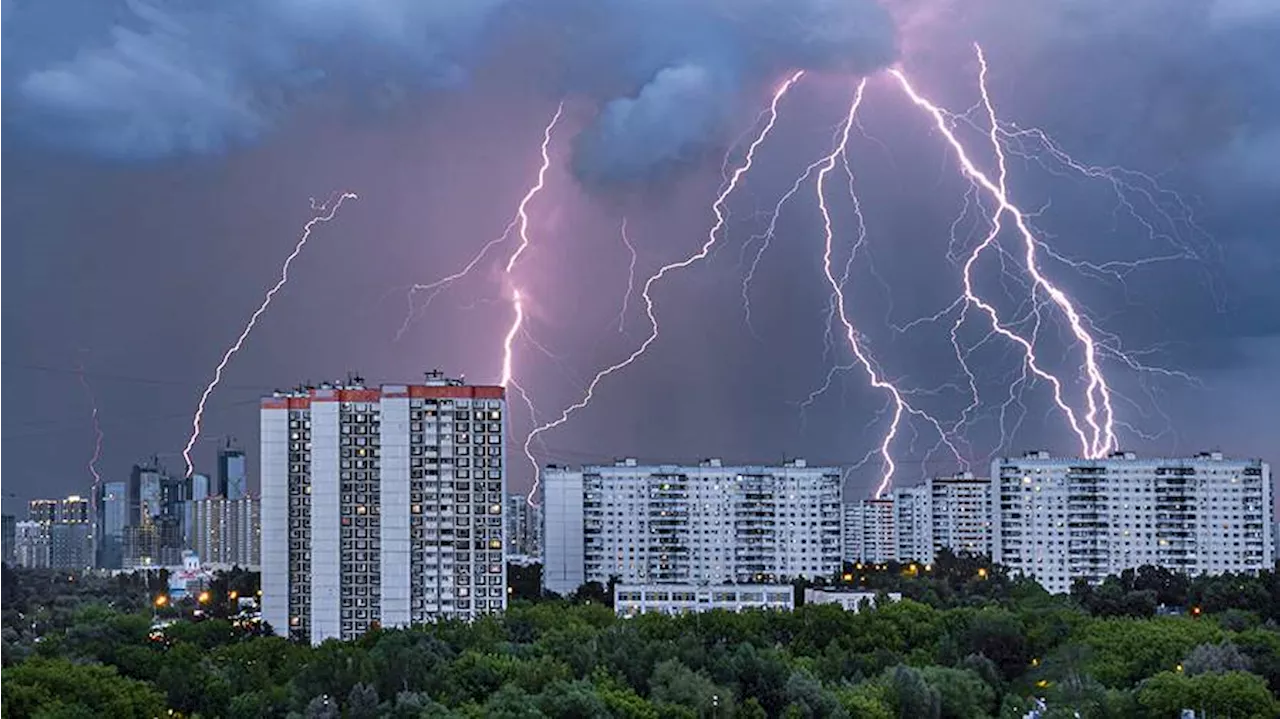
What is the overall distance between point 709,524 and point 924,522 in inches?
523

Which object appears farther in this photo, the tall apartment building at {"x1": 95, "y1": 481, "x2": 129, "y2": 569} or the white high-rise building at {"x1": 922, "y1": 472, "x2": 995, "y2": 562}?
the tall apartment building at {"x1": 95, "y1": 481, "x2": 129, "y2": 569}

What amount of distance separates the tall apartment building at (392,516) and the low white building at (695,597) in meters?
4.17

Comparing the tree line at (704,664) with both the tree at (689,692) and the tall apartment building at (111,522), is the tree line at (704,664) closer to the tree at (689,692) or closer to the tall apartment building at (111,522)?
the tree at (689,692)

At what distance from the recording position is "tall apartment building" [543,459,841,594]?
36.3 meters

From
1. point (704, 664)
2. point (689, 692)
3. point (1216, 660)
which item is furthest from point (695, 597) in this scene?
point (1216, 660)

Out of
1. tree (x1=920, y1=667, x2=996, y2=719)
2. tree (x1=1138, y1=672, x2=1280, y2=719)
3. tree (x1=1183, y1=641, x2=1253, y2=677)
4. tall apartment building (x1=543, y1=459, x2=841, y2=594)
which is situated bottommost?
tree (x1=920, y1=667, x2=996, y2=719)

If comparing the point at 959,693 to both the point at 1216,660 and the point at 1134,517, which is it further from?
the point at 1134,517

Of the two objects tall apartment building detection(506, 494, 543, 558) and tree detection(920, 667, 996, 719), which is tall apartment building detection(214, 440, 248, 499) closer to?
tall apartment building detection(506, 494, 543, 558)

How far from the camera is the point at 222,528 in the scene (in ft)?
175

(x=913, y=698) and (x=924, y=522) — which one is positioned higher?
(x=924, y=522)

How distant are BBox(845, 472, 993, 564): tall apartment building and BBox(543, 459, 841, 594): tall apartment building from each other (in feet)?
17.1

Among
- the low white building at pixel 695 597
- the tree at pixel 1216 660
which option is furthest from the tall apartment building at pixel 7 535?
the tree at pixel 1216 660

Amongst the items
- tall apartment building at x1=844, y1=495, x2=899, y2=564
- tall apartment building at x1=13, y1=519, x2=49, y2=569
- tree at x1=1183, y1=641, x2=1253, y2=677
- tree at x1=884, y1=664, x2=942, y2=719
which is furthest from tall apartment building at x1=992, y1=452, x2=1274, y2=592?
tall apartment building at x1=13, y1=519, x2=49, y2=569

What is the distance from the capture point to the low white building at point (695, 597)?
30328 millimetres
